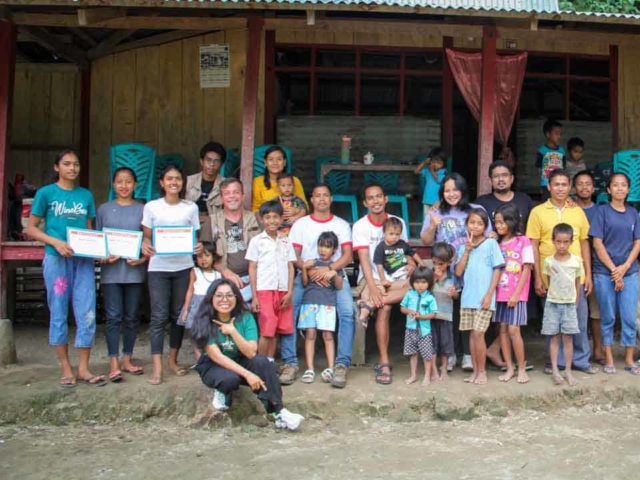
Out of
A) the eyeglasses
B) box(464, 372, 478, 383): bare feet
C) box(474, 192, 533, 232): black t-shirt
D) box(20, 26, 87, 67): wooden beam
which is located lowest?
box(464, 372, 478, 383): bare feet

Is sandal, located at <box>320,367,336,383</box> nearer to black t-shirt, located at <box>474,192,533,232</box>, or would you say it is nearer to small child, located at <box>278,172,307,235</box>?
small child, located at <box>278,172,307,235</box>

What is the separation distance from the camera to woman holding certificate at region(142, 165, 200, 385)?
5500mm

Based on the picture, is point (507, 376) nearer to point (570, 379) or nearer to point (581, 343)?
point (570, 379)

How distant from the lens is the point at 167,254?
555cm

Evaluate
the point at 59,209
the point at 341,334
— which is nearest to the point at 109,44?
the point at 59,209

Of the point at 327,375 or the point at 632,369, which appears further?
the point at 632,369

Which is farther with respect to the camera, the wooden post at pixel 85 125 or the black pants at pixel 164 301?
the wooden post at pixel 85 125

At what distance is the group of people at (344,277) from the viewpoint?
18.2ft

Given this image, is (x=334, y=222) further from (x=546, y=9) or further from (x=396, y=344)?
(x=546, y=9)

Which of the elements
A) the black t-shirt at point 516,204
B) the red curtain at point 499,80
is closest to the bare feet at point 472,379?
the black t-shirt at point 516,204

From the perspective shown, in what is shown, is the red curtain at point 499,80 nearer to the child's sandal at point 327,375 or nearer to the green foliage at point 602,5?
the green foliage at point 602,5

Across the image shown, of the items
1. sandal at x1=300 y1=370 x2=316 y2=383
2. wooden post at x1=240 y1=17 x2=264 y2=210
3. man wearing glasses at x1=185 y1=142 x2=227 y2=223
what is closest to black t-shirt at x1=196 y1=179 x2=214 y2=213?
man wearing glasses at x1=185 y1=142 x2=227 y2=223

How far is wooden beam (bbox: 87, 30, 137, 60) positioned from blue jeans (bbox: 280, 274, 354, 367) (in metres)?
4.11

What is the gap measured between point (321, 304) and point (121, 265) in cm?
156
